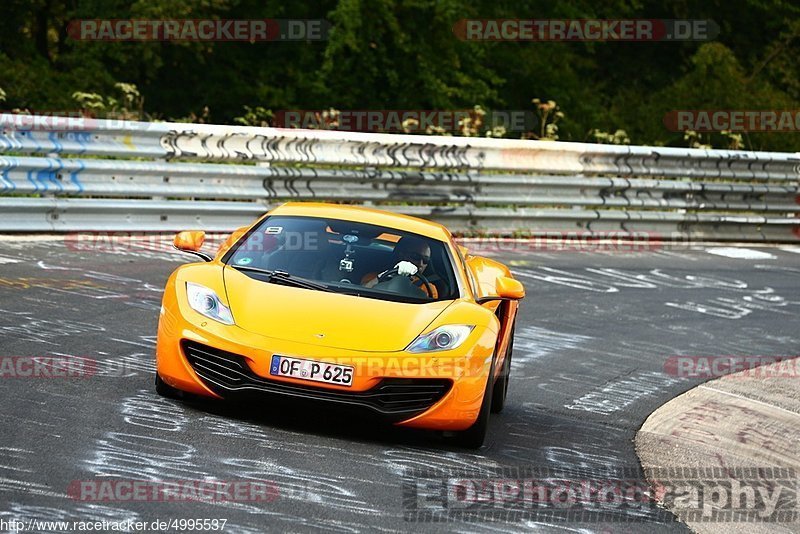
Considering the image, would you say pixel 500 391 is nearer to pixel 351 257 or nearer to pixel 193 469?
pixel 351 257

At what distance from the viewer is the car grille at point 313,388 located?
7.20m

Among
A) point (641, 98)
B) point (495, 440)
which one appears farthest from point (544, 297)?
point (641, 98)

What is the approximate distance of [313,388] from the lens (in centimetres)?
718

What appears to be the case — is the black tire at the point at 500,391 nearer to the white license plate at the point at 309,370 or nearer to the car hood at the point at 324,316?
the car hood at the point at 324,316

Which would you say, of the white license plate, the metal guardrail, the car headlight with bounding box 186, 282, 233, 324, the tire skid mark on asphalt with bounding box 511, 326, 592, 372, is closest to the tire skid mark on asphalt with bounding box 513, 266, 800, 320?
the metal guardrail

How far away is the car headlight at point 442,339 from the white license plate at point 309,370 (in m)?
0.42

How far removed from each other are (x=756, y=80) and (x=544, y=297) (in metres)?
26.3

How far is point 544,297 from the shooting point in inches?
553

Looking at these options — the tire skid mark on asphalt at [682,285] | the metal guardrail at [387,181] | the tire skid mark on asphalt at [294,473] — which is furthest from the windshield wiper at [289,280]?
the tire skid mark on asphalt at [682,285]

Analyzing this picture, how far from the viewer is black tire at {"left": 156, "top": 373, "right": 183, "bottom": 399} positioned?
25.1ft

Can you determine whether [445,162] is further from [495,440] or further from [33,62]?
[33,62]

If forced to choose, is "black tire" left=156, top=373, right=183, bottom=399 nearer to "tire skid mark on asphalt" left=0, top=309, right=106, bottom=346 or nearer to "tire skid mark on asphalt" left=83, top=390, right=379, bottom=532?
"tire skid mark on asphalt" left=83, top=390, right=379, bottom=532

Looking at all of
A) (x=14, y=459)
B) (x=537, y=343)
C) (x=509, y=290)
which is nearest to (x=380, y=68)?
(x=537, y=343)

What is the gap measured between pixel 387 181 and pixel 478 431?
973 centimetres
